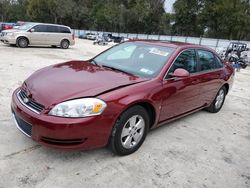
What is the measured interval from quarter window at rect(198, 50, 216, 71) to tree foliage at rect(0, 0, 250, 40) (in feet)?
139

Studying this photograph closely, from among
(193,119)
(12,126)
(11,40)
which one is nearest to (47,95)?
(12,126)

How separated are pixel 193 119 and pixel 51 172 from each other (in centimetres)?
309

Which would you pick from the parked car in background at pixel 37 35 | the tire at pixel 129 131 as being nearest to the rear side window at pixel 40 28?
the parked car in background at pixel 37 35

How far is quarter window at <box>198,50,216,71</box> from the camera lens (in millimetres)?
4824

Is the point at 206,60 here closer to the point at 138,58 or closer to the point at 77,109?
the point at 138,58

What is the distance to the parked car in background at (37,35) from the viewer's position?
14891mm

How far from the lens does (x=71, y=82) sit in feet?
10.9

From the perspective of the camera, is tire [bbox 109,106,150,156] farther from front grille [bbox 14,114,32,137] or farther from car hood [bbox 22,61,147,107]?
front grille [bbox 14,114,32,137]

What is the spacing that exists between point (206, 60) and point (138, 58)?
1.55 metres

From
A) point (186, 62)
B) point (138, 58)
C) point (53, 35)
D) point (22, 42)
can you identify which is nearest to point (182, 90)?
point (186, 62)

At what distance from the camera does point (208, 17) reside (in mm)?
46531

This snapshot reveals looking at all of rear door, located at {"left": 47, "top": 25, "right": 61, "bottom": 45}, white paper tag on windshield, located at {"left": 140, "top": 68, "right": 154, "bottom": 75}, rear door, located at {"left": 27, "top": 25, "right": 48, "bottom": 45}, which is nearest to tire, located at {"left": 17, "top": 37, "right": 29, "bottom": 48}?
rear door, located at {"left": 27, "top": 25, "right": 48, "bottom": 45}

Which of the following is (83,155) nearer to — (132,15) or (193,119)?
(193,119)

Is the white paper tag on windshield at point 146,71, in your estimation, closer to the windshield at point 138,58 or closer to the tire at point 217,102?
the windshield at point 138,58
